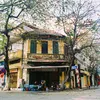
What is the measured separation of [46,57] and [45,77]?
9.73 feet

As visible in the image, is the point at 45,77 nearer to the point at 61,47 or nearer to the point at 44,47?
the point at 44,47

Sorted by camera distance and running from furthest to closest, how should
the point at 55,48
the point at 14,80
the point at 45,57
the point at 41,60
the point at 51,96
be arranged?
the point at 14,80
the point at 55,48
the point at 45,57
the point at 41,60
the point at 51,96

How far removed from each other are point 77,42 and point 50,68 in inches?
197

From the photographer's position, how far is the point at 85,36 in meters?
32.9

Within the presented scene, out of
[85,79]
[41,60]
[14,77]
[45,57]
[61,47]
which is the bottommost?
[85,79]

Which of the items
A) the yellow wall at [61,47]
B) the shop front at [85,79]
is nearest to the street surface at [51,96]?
the yellow wall at [61,47]

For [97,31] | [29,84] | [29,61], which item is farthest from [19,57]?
[97,31]

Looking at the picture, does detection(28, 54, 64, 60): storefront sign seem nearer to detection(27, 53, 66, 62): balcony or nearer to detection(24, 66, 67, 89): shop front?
detection(27, 53, 66, 62): balcony

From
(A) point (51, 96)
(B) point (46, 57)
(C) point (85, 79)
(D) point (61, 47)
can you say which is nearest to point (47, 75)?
(B) point (46, 57)

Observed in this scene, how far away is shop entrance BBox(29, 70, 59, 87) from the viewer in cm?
3471

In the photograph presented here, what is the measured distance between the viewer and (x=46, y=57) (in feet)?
115

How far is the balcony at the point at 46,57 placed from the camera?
3431cm

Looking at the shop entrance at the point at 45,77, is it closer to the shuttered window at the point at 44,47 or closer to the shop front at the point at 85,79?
the shuttered window at the point at 44,47

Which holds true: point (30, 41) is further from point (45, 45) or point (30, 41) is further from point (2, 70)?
point (2, 70)
